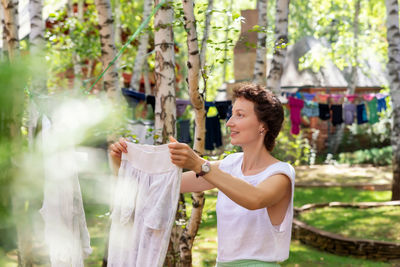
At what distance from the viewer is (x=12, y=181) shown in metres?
0.79

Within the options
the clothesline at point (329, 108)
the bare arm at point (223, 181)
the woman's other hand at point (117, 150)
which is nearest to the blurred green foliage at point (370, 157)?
the clothesline at point (329, 108)

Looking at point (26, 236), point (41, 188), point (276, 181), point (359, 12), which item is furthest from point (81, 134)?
point (359, 12)

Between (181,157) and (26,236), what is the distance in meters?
1.08

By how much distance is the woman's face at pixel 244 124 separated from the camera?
2.36 metres

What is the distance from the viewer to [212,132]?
1088 centimetres

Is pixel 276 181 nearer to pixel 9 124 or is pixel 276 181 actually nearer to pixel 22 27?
pixel 9 124

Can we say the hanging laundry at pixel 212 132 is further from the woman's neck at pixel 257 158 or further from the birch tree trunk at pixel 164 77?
the woman's neck at pixel 257 158

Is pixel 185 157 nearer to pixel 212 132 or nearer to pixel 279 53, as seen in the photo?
pixel 279 53

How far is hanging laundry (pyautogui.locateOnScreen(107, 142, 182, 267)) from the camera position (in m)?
2.33

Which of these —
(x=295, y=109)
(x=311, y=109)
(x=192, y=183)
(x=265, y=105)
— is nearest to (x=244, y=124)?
(x=265, y=105)

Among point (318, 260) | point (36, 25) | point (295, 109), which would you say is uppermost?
point (36, 25)

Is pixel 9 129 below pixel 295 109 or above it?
above

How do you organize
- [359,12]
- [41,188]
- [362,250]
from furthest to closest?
[359,12] → [362,250] → [41,188]

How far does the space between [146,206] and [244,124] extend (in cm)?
59
